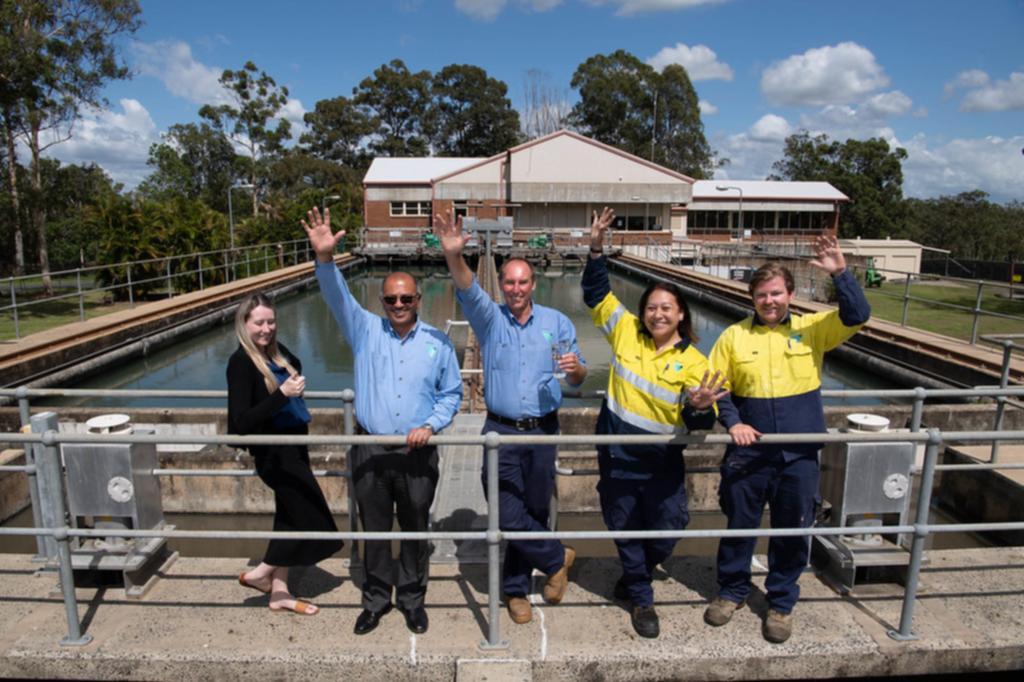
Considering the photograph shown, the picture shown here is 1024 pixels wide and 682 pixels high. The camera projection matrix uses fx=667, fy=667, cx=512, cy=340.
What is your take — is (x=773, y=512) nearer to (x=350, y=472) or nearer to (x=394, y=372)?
(x=394, y=372)

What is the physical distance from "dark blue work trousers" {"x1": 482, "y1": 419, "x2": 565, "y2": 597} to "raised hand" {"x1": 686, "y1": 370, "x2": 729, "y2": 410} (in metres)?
0.69

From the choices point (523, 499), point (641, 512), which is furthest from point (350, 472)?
point (641, 512)

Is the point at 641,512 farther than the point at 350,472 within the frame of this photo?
No

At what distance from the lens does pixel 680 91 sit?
221 ft

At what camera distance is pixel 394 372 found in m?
2.87

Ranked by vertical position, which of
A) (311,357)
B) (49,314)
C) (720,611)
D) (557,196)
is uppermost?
(557,196)

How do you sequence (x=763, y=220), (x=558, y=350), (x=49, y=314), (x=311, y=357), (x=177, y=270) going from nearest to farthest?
(x=558, y=350) → (x=311, y=357) → (x=49, y=314) → (x=177, y=270) → (x=763, y=220)

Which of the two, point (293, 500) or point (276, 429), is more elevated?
point (276, 429)

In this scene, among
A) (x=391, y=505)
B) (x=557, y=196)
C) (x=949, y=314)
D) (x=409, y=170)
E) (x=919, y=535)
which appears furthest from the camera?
(x=409, y=170)

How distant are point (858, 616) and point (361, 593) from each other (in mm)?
2250

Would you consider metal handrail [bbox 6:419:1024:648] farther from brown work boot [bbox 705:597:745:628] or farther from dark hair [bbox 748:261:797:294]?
dark hair [bbox 748:261:797:294]

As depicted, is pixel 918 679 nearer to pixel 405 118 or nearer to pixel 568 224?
pixel 568 224

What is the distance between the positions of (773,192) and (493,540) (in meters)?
46.4

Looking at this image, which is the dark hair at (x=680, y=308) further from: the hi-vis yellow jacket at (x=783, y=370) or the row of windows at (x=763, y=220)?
the row of windows at (x=763, y=220)
